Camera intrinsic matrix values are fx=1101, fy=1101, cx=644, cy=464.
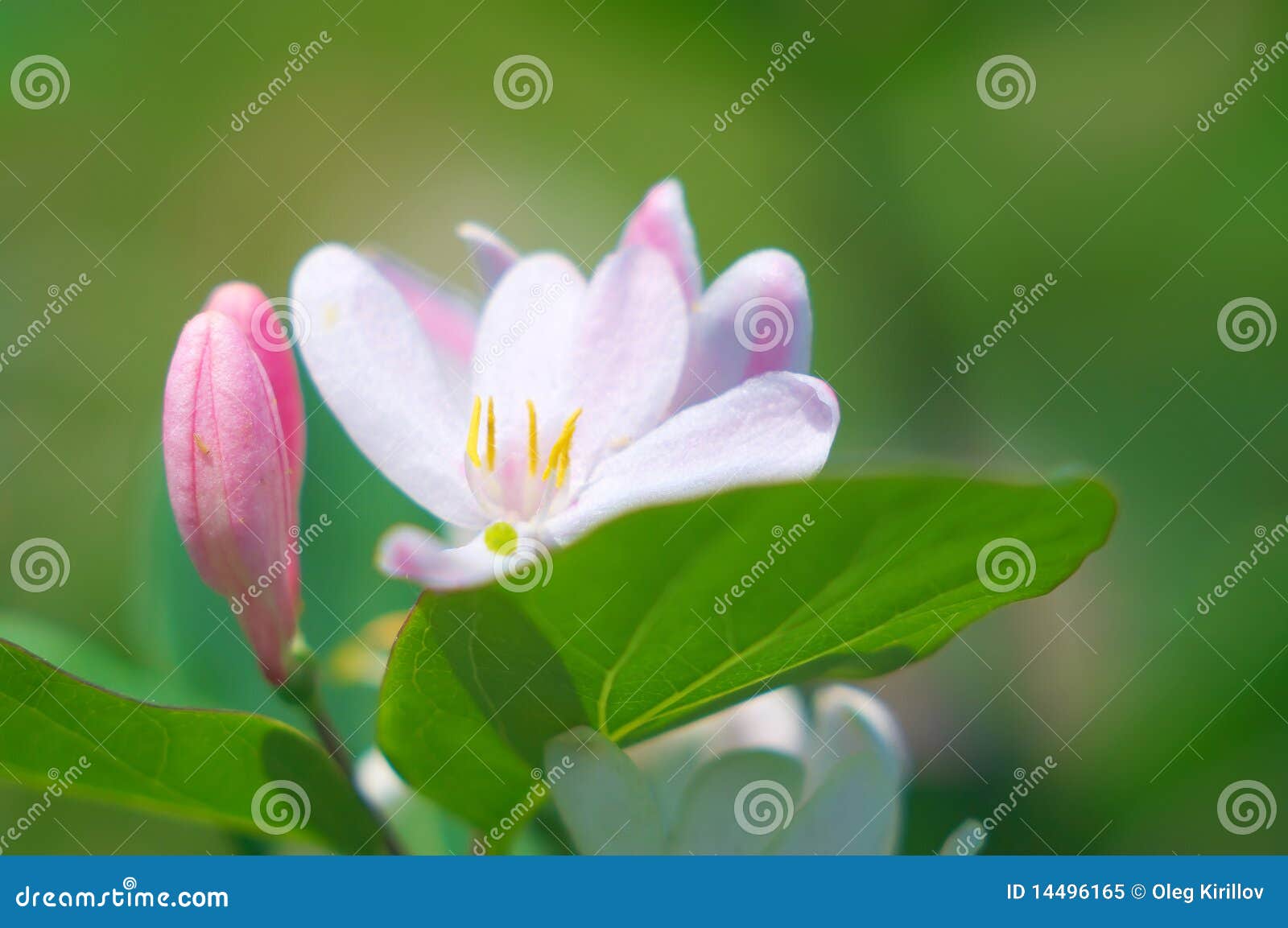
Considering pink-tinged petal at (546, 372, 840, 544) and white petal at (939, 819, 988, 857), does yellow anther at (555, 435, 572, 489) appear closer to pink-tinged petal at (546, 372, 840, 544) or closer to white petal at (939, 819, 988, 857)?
pink-tinged petal at (546, 372, 840, 544)

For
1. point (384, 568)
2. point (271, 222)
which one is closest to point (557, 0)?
point (271, 222)

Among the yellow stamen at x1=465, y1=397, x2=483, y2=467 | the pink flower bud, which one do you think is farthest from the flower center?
the pink flower bud

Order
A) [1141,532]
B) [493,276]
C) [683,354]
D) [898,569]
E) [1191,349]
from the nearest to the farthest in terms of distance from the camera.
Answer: [898,569]
[683,354]
[493,276]
[1141,532]
[1191,349]

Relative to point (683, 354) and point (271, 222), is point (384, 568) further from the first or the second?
point (271, 222)

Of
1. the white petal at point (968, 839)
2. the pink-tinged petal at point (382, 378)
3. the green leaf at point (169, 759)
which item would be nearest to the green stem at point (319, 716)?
the green leaf at point (169, 759)

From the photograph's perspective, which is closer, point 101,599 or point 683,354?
point 683,354

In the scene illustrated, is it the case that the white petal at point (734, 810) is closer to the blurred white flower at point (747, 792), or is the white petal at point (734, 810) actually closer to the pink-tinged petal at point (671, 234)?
the blurred white flower at point (747, 792)
